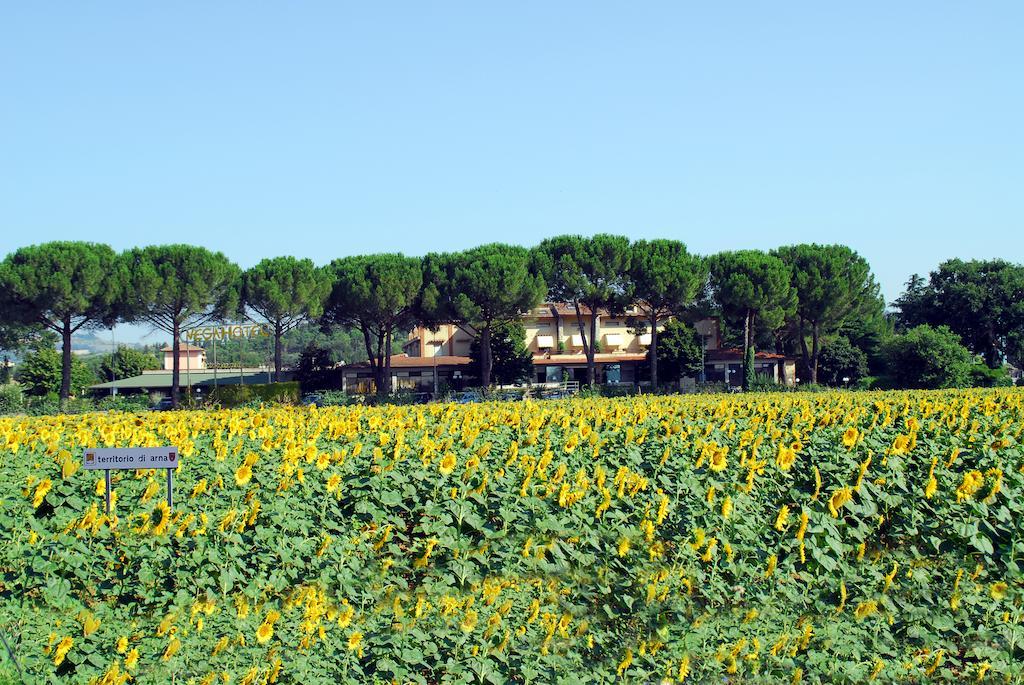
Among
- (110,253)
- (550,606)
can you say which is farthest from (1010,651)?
(110,253)

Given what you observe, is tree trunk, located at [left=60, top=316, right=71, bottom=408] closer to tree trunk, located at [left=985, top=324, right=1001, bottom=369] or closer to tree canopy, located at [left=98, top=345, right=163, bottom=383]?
tree canopy, located at [left=98, top=345, right=163, bottom=383]

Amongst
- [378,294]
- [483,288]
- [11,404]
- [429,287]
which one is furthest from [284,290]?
[11,404]

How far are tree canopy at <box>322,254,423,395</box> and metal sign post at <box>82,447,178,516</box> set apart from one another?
134 feet

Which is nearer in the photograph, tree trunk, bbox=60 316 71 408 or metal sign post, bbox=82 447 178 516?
metal sign post, bbox=82 447 178 516

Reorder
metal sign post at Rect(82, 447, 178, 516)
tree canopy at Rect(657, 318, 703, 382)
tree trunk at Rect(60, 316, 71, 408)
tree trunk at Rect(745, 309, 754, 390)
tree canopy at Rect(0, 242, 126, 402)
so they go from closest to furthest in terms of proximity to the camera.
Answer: metal sign post at Rect(82, 447, 178, 516), tree canopy at Rect(0, 242, 126, 402), tree trunk at Rect(60, 316, 71, 408), tree trunk at Rect(745, 309, 754, 390), tree canopy at Rect(657, 318, 703, 382)

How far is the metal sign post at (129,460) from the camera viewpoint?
26.8ft

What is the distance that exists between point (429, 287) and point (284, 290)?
7.75 metres

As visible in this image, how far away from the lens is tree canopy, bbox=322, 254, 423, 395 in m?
50.2

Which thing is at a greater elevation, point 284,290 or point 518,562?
point 284,290

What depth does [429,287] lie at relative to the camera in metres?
51.3

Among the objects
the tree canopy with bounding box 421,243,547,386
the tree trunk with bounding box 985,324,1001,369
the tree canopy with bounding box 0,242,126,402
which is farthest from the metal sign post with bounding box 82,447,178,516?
the tree trunk with bounding box 985,324,1001,369

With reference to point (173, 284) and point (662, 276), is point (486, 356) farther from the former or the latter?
point (173, 284)

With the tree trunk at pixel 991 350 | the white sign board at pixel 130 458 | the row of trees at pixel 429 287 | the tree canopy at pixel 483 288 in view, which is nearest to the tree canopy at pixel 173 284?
the row of trees at pixel 429 287

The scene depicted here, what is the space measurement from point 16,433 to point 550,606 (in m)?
7.66
